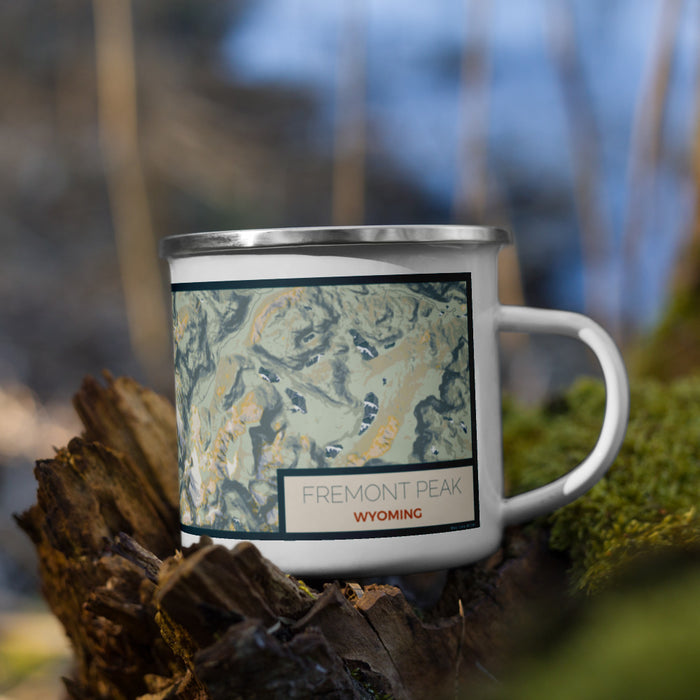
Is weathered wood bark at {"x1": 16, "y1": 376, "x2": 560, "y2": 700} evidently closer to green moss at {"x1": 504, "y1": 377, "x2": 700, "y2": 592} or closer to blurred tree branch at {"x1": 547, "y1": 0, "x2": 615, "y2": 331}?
green moss at {"x1": 504, "y1": 377, "x2": 700, "y2": 592}

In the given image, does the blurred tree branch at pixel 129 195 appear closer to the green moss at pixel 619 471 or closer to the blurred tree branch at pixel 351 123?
the blurred tree branch at pixel 351 123

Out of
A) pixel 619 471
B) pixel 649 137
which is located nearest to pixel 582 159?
pixel 649 137

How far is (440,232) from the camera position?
72 cm

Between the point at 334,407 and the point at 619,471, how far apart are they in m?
0.44

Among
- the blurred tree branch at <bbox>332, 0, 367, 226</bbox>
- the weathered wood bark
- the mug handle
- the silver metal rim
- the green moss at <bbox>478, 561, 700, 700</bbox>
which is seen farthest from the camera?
the blurred tree branch at <bbox>332, 0, 367, 226</bbox>

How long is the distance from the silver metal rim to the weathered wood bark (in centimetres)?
27

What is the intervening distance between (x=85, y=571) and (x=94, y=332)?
4.01 meters

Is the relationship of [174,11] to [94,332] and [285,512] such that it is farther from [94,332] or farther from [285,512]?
[285,512]

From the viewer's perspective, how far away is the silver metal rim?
2.26ft

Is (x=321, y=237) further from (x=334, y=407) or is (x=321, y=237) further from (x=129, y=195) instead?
(x=129, y=195)

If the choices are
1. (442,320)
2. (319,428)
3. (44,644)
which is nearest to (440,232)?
(442,320)

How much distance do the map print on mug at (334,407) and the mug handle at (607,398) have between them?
10 cm

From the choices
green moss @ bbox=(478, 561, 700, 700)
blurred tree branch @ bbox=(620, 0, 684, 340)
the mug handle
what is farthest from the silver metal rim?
blurred tree branch @ bbox=(620, 0, 684, 340)

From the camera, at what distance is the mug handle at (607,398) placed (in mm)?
794
